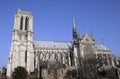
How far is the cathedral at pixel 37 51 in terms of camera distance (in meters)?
58.6

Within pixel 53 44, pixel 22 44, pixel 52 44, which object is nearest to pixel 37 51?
pixel 22 44

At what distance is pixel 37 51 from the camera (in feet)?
218

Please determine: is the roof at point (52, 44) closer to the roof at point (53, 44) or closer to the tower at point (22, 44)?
the roof at point (53, 44)

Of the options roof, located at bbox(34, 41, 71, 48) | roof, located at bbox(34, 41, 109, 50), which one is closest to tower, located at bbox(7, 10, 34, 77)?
roof, located at bbox(34, 41, 109, 50)

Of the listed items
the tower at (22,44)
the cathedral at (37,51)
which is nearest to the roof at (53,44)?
the cathedral at (37,51)

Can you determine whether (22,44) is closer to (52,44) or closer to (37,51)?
(37,51)

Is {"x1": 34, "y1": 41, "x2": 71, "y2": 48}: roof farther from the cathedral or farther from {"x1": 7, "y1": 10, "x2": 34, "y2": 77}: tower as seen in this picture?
{"x1": 7, "y1": 10, "x2": 34, "y2": 77}: tower

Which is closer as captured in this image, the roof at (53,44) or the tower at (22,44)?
the tower at (22,44)

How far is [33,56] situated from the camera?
62031mm

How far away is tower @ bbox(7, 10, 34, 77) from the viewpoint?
58688 millimetres

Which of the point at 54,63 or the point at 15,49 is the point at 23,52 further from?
the point at 54,63

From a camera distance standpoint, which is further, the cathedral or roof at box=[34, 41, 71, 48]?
roof at box=[34, 41, 71, 48]

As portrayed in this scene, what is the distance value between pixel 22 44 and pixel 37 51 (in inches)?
297

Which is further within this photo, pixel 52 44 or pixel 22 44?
pixel 52 44
